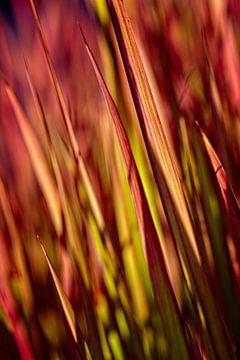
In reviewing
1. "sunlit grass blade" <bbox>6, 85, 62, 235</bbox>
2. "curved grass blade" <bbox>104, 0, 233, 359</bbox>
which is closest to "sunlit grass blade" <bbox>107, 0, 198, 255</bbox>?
"curved grass blade" <bbox>104, 0, 233, 359</bbox>

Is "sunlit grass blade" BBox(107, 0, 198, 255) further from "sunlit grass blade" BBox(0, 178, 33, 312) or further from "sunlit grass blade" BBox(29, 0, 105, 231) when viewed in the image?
"sunlit grass blade" BBox(0, 178, 33, 312)

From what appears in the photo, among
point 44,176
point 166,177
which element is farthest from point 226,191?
point 44,176

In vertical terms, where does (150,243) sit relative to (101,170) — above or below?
below

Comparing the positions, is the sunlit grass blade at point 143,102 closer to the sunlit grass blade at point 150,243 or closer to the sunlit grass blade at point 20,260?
the sunlit grass blade at point 150,243

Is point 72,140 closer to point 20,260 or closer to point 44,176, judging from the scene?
point 44,176

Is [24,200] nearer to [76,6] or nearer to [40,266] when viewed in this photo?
[40,266]

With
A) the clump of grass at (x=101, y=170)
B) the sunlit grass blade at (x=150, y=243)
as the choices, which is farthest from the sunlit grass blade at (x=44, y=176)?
the sunlit grass blade at (x=150, y=243)

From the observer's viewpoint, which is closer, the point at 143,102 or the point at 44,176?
the point at 143,102
